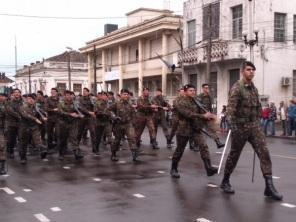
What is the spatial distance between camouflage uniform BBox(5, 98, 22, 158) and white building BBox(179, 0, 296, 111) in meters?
16.4

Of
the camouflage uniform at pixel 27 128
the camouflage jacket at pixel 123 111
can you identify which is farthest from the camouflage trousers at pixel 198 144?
the camouflage uniform at pixel 27 128

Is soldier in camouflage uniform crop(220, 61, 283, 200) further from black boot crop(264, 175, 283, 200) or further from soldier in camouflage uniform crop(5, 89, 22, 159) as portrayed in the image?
soldier in camouflage uniform crop(5, 89, 22, 159)

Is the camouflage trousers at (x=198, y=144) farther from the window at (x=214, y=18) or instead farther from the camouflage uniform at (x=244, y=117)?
the window at (x=214, y=18)

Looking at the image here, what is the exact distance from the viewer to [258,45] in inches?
1139

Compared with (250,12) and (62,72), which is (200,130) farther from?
(62,72)

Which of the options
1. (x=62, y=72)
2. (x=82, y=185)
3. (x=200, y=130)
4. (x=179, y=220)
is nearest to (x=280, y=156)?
(x=200, y=130)

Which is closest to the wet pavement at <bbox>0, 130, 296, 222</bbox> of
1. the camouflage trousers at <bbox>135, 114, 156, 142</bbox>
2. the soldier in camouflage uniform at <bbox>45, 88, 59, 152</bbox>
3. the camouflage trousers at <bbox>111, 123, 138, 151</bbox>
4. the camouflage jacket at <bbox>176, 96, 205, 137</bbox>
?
the camouflage trousers at <bbox>111, 123, 138, 151</bbox>

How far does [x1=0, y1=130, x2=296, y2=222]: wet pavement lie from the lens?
705 centimetres

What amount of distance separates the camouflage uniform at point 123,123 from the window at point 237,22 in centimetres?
1765

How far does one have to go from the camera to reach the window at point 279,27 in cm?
2942

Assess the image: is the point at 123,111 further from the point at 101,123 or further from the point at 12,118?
the point at 12,118

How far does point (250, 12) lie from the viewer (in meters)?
28.8

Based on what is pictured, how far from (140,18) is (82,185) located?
35.9 meters

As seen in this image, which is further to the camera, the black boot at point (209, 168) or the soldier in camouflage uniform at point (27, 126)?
the soldier in camouflage uniform at point (27, 126)
